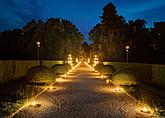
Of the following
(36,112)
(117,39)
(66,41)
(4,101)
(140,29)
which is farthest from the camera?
(66,41)

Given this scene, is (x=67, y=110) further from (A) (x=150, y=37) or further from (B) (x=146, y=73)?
(A) (x=150, y=37)

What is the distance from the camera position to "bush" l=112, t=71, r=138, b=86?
18891mm

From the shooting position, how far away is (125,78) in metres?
19.0

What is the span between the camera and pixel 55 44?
154 ft

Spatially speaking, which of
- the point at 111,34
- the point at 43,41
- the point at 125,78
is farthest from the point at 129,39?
the point at 125,78

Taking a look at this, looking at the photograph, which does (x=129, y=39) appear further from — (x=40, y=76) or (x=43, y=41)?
(x=40, y=76)

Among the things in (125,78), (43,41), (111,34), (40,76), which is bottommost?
(125,78)

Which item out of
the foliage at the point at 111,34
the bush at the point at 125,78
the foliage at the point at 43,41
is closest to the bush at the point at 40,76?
the bush at the point at 125,78

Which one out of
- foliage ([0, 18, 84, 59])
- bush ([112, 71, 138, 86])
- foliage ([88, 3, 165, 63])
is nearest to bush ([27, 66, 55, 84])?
bush ([112, 71, 138, 86])

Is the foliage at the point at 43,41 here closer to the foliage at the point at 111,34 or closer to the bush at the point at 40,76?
the foliage at the point at 111,34

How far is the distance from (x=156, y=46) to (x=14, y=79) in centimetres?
2701

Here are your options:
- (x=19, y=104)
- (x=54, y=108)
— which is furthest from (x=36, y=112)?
(x=19, y=104)

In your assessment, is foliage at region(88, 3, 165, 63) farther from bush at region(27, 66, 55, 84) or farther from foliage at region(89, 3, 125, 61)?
bush at region(27, 66, 55, 84)

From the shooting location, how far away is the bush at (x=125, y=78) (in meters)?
18.9
